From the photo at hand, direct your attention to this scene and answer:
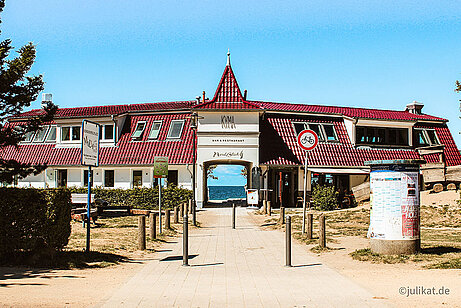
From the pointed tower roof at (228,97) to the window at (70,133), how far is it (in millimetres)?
9317

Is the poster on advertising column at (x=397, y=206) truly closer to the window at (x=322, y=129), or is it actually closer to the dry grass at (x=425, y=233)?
the dry grass at (x=425, y=233)

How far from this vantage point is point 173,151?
111 ft

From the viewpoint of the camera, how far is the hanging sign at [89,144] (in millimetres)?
11433

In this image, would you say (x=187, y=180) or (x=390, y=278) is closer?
(x=390, y=278)

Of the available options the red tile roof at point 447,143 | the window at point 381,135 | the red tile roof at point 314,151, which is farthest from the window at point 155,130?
the red tile roof at point 447,143

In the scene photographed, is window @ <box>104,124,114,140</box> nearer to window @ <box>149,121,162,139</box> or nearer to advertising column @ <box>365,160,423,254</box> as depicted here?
window @ <box>149,121,162,139</box>

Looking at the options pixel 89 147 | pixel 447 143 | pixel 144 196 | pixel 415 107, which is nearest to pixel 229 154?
pixel 144 196

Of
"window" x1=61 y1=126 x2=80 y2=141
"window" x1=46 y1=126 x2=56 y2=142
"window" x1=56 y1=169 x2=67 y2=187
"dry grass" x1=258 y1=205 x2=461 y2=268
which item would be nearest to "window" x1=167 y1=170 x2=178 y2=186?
"window" x1=61 y1=126 x2=80 y2=141

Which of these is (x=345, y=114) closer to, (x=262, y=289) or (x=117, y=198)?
(x=117, y=198)

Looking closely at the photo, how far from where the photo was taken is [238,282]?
8898 mm

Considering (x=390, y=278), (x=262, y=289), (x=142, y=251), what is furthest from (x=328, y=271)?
(x=142, y=251)

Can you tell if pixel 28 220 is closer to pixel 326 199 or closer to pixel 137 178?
pixel 326 199

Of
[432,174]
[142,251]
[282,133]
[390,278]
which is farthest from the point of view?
[282,133]

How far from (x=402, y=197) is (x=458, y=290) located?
139 inches
